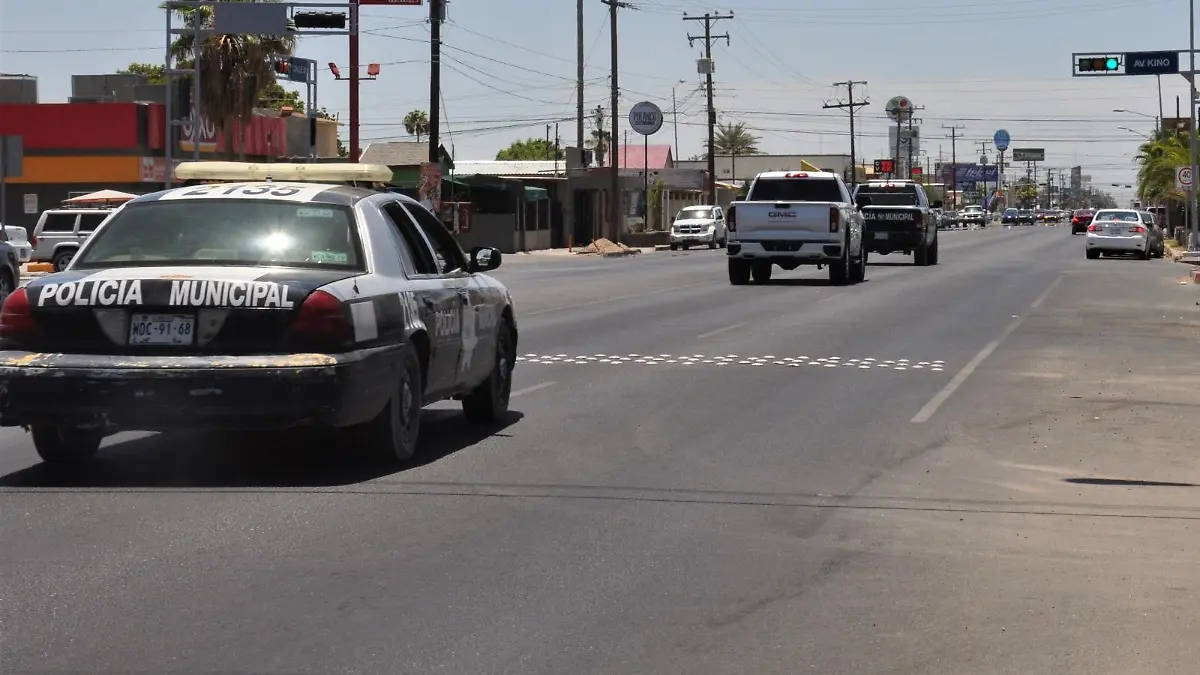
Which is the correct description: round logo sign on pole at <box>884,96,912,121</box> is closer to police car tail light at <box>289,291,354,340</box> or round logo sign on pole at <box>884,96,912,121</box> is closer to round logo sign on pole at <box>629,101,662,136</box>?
round logo sign on pole at <box>629,101,662,136</box>

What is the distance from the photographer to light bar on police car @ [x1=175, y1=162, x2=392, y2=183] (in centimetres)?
1138

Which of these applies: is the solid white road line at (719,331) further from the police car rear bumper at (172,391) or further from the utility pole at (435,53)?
the utility pole at (435,53)

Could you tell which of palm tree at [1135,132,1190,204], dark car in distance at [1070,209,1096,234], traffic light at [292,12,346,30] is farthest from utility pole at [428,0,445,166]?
dark car in distance at [1070,209,1096,234]

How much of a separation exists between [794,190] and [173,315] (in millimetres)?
26188

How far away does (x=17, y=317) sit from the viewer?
942 cm

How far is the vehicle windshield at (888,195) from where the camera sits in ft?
151

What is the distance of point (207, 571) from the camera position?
7.23m

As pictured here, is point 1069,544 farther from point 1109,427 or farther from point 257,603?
point 1109,427

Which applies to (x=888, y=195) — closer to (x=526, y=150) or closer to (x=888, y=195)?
(x=888, y=195)

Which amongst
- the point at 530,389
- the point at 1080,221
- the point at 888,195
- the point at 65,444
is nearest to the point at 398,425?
the point at 65,444

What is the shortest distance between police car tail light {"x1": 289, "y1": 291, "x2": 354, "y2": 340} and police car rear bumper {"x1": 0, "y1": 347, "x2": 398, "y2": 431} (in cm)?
12

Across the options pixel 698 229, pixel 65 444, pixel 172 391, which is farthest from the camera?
pixel 698 229

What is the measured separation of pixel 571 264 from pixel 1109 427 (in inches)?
1672

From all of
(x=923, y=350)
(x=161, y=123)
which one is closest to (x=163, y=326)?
(x=923, y=350)
